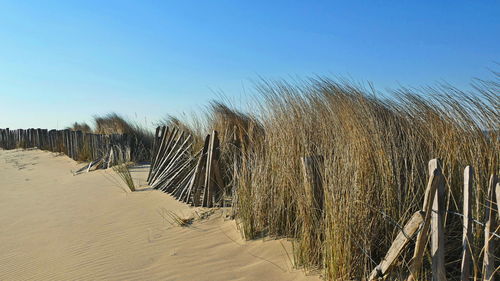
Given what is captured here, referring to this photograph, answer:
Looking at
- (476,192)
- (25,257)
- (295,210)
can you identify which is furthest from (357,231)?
(25,257)

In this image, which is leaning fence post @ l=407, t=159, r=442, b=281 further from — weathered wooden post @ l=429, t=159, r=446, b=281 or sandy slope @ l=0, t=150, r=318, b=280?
sandy slope @ l=0, t=150, r=318, b=280

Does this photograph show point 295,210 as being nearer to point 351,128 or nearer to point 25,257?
point 351,128

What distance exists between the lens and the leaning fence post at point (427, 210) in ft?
7.49

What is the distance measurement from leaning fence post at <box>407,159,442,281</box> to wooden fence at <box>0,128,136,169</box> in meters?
7.50

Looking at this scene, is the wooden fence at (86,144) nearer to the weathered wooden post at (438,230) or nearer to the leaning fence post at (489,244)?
the weathered wooden post at (438,230)

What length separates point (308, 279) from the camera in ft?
9.87

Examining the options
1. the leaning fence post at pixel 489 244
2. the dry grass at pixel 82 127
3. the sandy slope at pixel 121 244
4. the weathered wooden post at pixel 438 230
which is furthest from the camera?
the dry grass at pixel 82 127

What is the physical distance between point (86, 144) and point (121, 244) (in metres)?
8.70

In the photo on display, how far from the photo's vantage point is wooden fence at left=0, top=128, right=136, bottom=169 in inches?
423

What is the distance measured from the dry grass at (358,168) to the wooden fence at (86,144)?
562 centimetres

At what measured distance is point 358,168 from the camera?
2973mm

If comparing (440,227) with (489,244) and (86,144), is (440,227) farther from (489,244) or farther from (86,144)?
(86,144)

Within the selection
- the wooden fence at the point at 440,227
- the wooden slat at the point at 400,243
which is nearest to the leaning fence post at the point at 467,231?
the wooden fence at the point at 440,227

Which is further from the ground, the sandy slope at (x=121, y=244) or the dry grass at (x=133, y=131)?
the dry grass at (x=133, y=131)
